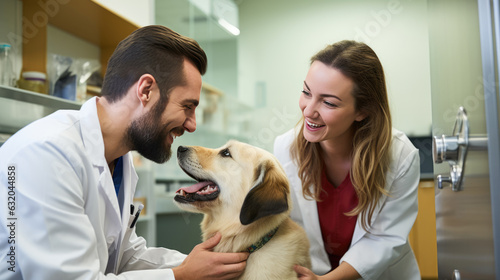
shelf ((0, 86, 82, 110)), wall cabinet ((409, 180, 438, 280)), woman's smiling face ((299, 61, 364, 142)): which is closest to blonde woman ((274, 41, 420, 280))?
woman's smiling face ((299, 61, 364, 142))

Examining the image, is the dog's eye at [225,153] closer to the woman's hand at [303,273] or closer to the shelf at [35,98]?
the woman's hand at [303,273]

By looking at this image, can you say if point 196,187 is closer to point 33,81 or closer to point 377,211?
point 377,211

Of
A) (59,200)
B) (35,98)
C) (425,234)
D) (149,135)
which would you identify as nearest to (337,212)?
(149,135)

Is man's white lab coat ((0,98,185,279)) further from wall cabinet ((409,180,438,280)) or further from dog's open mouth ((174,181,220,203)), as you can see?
wall cabinet ((409,180,438,280))

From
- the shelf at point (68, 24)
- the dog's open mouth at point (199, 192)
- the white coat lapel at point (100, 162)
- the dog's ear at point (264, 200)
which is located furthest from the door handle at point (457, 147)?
the shelf at point (68, 24)

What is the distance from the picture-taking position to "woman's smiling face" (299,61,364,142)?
4.18 ft

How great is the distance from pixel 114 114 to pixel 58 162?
0.91ft

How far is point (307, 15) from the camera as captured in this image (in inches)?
166

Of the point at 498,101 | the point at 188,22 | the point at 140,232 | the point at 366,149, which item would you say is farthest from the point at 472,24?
the point at 188,22

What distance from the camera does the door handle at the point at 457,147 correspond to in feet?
2.06

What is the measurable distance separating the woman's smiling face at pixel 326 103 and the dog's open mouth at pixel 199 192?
34cm

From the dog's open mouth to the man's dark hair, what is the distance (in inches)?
10.6

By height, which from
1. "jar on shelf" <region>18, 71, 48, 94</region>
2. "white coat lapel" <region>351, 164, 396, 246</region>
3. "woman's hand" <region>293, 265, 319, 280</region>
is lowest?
"woman's hand" <region>293, 265, 319, 280</region>

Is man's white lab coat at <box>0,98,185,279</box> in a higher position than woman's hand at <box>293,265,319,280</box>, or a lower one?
higher
